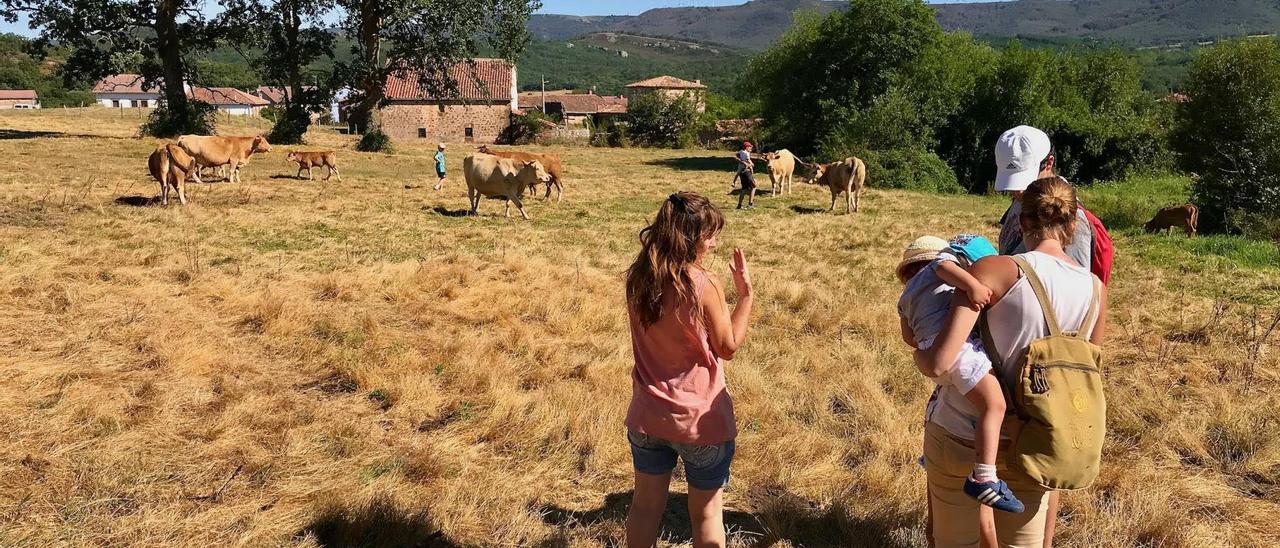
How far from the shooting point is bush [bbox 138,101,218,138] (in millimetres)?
24375

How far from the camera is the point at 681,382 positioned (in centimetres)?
280

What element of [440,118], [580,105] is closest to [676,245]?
[440,118]

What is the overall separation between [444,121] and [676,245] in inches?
1968

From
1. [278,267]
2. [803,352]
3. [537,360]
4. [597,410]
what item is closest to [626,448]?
[597,410]

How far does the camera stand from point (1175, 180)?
99.6ft

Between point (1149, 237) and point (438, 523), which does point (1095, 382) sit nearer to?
point (438, 523)

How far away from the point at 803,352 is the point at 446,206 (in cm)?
974

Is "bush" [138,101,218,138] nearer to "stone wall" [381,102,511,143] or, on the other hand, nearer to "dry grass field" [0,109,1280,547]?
"dry grass field" [0,109,1280,547]

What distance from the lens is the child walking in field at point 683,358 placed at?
271 centimetres

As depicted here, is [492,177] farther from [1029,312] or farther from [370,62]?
[370,62]

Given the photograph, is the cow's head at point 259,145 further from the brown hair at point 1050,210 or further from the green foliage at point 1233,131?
the green foliage at point 1233,131

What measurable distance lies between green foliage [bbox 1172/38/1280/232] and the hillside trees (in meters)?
21.1

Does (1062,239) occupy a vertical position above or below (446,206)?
above

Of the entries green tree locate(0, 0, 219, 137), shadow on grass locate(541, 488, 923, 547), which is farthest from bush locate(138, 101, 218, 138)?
shadow on grass locate(541, 488, 923, 547)
